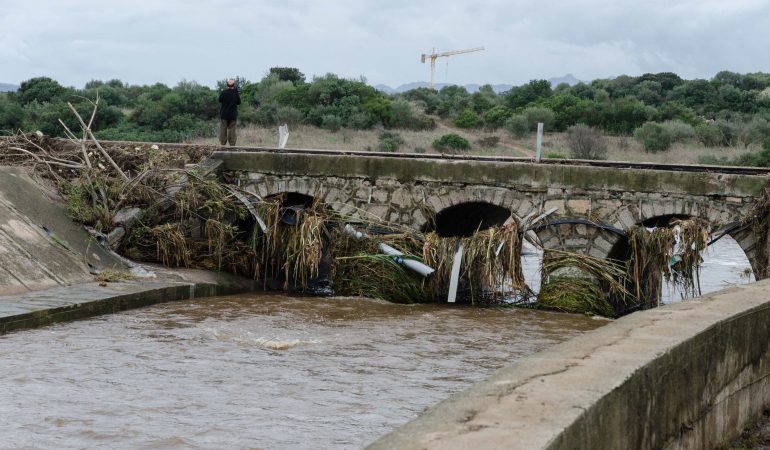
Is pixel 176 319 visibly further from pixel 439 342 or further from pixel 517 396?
pixel 517 396

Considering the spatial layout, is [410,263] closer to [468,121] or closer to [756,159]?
[756,159]

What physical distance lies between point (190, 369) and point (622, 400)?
5.33 m

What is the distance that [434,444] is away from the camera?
10.3ft

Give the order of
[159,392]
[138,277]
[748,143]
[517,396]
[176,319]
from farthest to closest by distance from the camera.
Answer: [748,143], [138,277], [176,319], [159,392], [517,396]

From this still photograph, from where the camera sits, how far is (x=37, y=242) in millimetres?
12289

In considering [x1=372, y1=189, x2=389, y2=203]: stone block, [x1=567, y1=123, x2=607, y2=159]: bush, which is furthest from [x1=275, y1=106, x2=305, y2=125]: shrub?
[x1=372, y1=189, x2=389, y2=203]: stone block

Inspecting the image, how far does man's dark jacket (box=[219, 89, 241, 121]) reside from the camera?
17.7m

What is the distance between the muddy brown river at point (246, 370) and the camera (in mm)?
6465

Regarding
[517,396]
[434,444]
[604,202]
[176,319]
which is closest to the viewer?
[434,444]

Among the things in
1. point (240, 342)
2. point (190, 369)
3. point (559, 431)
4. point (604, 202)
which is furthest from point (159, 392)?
point (604, 202)

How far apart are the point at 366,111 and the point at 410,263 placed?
83.7 ft

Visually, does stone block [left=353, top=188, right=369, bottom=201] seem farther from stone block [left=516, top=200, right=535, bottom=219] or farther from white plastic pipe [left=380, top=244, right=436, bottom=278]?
stone block [left=516, top=200, right=535, bottom=219]

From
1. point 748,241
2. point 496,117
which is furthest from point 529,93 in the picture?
point 748,241

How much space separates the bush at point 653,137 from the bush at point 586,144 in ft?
5.21
